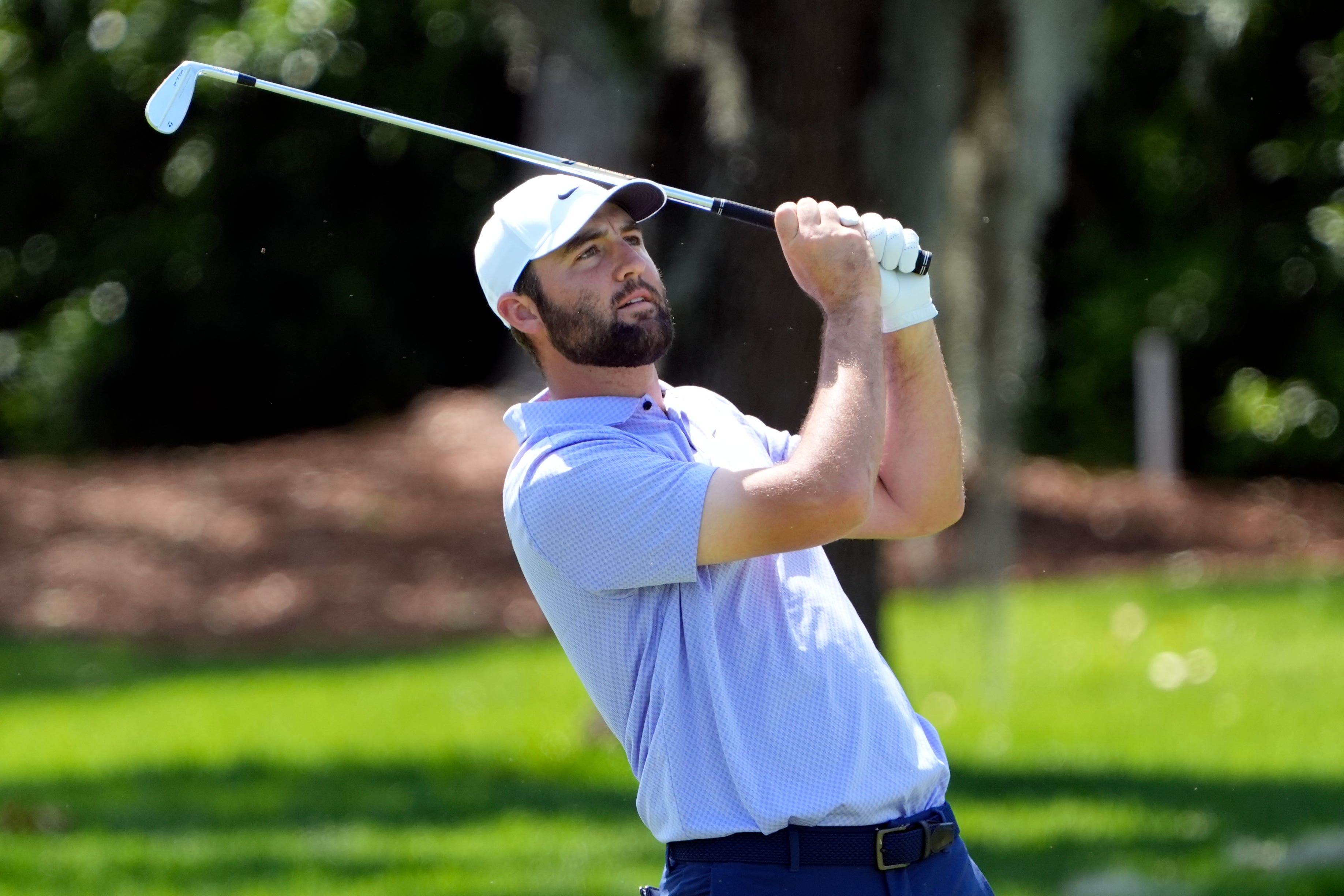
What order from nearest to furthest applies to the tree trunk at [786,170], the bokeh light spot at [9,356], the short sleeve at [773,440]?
1. the short sleeve at [773,440]
2. the tree trunk at [786,170]
3. the bokeh light spot at [9,356]

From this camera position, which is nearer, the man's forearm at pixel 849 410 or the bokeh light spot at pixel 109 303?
the man's forearm at pixel 849 410

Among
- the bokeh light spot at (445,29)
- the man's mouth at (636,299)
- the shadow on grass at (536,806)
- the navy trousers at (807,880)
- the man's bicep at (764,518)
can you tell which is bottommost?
the shadow on grass at (536,806)

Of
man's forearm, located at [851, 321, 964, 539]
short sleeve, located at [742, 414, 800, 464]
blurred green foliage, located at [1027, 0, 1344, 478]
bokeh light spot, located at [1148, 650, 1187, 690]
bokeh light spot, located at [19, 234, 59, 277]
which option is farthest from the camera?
bokeh light spot, located at [19, 234, 59, 277]

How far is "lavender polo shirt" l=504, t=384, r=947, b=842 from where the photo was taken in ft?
8.05

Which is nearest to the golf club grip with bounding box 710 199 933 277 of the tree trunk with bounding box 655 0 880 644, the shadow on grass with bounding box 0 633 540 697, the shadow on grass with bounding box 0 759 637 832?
the tree trunk with bounding box 655 0 880 644

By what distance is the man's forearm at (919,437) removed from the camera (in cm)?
279

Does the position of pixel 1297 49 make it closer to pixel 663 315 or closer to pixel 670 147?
pixel 670 147

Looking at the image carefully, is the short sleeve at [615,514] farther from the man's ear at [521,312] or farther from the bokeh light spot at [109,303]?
the bokeh light spot at [109,303]

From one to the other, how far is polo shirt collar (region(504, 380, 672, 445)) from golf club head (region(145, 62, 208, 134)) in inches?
32.2

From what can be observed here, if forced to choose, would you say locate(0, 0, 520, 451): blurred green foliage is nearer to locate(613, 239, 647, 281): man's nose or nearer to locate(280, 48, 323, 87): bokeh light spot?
locate(280, 48, 323, 87): bokeh light spot

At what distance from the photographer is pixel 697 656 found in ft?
8.18

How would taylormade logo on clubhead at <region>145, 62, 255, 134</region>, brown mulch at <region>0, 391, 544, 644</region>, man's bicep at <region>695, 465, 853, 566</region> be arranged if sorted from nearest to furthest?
man's bicep at <region>695, 465, 853, 566</region> < taylormade logo on clubhead at <region>145, 62, 255, 134</region> < brown mulch at <region>0, 391, 544, 644</region>

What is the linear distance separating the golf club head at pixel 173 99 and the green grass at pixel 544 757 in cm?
228

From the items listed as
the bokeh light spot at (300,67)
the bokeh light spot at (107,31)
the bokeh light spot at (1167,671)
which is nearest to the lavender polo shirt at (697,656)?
the bokeh light spot at (1167,671)
